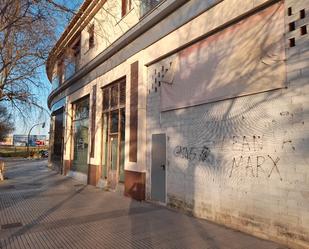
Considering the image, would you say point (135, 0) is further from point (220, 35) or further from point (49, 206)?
point (49, 206)

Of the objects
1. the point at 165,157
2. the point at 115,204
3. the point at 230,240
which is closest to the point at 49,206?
the point at 115,204

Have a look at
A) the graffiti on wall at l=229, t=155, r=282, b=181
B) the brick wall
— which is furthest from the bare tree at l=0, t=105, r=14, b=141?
the graffiti on wall at l=229, t=155, r=282, b=181

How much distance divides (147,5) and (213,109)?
16.6 ft

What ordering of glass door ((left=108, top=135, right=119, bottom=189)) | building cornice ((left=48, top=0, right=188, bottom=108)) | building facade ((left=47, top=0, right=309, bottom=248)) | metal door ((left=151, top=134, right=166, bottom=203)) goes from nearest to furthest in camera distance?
1. building facade ((left=47, top=0, right=309, bottom=248))
2. building cornice ((left=48, top=0, right=188, bottom=108))
3. metal door ((left=151, top=134, right=166, bottom=203))
4. glass door ((left=108, top=135, right=119, bottom=189))

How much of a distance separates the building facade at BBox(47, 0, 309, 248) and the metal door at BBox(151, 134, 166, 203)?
0.10ft

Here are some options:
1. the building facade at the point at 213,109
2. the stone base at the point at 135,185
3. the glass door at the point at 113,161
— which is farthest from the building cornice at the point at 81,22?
the stone base at the point at 135,185

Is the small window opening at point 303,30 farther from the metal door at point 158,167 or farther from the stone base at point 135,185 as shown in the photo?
the stone base at point 135,185

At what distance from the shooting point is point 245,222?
239 inches

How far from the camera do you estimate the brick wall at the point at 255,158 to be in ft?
17.0

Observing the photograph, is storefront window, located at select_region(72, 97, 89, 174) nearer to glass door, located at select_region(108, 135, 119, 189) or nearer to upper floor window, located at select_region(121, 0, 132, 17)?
glass door, located at select_region(108, 135, 119, 189)

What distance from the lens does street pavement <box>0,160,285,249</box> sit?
5414 mm

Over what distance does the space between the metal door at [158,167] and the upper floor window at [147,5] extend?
424cm

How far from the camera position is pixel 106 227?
21.3 ft

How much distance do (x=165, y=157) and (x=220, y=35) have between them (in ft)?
12.5
